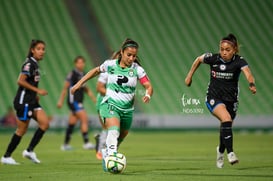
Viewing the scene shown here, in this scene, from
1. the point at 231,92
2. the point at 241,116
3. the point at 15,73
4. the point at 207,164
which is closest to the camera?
the point at 231,92

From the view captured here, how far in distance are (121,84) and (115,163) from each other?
141 cm

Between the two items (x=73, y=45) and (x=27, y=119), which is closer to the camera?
(x=27, y=119)

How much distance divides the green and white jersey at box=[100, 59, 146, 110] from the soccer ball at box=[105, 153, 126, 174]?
3.24 ft

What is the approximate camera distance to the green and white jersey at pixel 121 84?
11102mm

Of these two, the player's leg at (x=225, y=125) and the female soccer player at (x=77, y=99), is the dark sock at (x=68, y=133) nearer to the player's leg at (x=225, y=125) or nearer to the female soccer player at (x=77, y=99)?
the female soccer player at (x=77, y=99)

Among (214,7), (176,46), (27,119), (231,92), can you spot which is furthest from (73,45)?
(231,92)

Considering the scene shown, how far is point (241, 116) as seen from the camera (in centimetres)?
2875

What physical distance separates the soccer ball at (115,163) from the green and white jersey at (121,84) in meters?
0.99

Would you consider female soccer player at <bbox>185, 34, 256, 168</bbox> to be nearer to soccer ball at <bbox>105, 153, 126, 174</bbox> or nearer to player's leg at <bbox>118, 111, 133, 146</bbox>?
player's leg at <bbox>118, 111, 133, 146</bbox>

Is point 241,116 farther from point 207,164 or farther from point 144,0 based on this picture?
point 207,164

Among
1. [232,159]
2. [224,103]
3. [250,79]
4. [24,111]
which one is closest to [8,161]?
[24,111]

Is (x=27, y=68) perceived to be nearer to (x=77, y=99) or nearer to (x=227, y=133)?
(x=227, y=133)

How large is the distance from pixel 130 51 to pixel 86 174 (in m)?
2.13

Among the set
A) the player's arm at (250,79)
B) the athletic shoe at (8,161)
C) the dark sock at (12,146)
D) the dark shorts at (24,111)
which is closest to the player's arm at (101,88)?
the dark shorts at (24,111)
